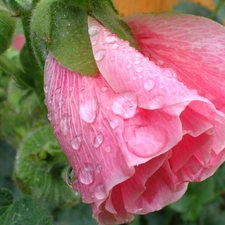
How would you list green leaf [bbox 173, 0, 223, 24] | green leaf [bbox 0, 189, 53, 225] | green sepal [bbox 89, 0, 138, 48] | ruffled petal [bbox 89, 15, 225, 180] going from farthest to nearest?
1. green leaf [bbox 173, 0, 223, 24]
2. green leaf [bbox 0, 189, 53, 225]
3. green sepal [bbox 89, 0, 138, 48]
4. ruffled petal [bbox 89, 15, 225, 180]

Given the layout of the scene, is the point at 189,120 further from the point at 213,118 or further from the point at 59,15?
the point at 59,15

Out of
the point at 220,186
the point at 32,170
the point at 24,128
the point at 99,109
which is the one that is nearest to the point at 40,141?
the point at 32,170

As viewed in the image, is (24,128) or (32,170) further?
(24,128)

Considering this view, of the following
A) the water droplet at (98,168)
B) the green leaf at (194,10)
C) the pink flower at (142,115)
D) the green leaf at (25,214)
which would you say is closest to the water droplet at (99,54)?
the pink flower at (142,115)

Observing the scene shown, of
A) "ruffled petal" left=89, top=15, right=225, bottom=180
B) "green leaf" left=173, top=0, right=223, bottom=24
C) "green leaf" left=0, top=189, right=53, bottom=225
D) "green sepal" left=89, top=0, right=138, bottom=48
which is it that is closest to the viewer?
"ruffled petal" left=89, top=15, right=225, bottom=180

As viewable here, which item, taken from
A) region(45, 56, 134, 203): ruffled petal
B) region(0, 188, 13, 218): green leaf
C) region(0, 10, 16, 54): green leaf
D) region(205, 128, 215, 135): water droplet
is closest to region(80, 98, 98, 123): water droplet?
region(45, 56, 134, 203): ruffled petal

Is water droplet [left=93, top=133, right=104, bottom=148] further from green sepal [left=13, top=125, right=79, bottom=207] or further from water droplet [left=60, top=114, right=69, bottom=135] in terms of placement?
green sepal [left=13, top=125, right=79, bottom=207]

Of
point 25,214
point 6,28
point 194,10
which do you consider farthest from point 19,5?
point 194,10

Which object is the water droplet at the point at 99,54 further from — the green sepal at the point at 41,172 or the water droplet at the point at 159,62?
the green sepal at the point at 41,172
